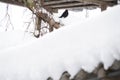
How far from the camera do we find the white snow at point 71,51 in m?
3.68

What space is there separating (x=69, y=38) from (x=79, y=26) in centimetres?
25

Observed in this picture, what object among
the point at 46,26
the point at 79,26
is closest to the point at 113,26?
the point at 79,26

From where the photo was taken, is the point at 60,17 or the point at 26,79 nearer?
the point at 26,79

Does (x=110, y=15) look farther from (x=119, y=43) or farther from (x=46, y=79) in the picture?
(x=46, y=79)

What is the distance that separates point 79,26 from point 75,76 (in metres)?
0.87

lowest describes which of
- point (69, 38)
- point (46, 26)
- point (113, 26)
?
point (46, 26)

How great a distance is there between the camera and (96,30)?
4.01 m

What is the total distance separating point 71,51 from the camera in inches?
165

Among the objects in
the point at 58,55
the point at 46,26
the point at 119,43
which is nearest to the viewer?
the point at 119,43

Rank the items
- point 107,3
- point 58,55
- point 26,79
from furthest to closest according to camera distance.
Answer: point 107,3 → point 26,79 → point 58,55

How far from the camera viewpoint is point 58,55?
4359 mm

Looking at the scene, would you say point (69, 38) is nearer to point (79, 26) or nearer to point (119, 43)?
point (79, 26)

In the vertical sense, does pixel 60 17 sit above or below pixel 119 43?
below

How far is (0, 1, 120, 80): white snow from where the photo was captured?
3684 mm
